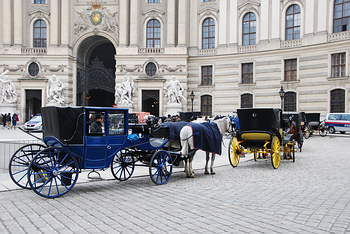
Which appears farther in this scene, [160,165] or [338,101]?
[338,101]

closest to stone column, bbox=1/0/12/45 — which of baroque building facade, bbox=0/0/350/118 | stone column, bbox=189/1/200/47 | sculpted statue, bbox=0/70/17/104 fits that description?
baroque building facade, bbox=0/0/350/118

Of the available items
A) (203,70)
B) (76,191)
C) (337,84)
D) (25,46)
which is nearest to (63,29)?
(25,46)

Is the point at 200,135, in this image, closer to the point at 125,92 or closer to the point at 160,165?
the point at 160,165

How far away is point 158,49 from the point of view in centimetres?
4088

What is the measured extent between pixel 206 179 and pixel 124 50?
3260cm

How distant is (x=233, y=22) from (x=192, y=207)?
113 ft

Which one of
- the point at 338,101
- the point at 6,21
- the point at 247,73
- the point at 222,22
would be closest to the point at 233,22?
the point at 222,22

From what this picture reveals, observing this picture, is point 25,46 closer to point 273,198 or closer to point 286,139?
point 286,139

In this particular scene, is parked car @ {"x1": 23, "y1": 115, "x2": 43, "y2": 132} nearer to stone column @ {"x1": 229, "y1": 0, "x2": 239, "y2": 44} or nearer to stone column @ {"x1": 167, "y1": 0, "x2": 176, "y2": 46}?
stone column @ {"x1": 167, "y1": 0, "x2": 176, "y2": 46}

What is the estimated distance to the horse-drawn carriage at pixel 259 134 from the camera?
1271 centimetres

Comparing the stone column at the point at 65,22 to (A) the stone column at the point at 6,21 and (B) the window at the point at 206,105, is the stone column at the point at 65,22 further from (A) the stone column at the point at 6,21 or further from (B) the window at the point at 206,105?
(B) the window at the point at 206,105

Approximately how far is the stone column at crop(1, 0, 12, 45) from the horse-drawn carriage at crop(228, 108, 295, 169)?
120ft

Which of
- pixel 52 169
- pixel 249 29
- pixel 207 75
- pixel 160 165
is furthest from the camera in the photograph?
pixel 207 75

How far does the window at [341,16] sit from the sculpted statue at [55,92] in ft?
94.4
